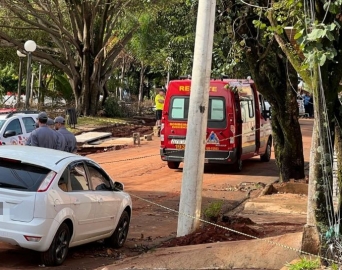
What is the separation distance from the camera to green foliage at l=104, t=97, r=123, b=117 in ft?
137

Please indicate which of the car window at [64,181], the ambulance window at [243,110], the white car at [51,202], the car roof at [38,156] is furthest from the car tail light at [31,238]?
the ambulance window at [243,110]

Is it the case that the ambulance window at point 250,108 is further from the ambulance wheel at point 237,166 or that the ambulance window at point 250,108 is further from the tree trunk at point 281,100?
the tree trunk at point 281,100

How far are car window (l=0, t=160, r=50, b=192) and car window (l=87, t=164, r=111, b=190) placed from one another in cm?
125

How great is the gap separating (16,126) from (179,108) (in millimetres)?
4570

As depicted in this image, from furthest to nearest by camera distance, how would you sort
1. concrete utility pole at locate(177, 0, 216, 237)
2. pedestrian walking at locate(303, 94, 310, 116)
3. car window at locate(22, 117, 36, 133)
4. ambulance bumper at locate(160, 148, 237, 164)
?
pedestrian walking at locate(303, 94, 310, 116), ambulance bumper at locate(160, 148, 237, 164), car window at locate(22, 117, 36, 133), concrete utility pole at locate(177, 0, 216, 237)

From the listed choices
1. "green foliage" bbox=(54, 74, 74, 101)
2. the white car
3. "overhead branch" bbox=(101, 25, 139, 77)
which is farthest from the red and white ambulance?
"green foliage" bbox=(54, 74, 74, 101)

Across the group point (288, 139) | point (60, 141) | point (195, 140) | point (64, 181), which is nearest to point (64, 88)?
point (288, 139)

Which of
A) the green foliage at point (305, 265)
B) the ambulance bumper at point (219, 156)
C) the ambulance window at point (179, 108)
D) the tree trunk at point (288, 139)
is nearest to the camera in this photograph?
the green foliage at point (305, 265)

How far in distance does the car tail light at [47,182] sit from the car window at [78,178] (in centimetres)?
51

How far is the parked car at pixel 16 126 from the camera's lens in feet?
61.4

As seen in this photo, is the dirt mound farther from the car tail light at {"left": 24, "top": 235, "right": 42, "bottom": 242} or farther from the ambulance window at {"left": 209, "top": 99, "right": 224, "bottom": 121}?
the ambulance window at {"left": 209, "top": 99, "right": 224, "bottom": 121}

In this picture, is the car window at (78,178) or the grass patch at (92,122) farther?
the grass patch at (92,122)

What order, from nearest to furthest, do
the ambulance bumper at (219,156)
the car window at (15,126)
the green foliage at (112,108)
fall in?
1. the car window at (15,126)
2. the ambulance bumper at (219,156)
3. the green foliage at (112,108)

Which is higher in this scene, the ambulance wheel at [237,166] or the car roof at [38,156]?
the car roof at [38,156]
